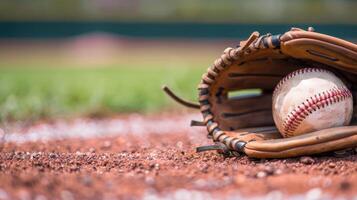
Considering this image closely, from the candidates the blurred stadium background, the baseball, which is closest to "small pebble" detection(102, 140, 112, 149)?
the baseball

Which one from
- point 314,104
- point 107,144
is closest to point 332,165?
point 314,104

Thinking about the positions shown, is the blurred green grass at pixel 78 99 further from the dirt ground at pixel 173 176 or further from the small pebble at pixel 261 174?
the small pebble at pixel 261 174

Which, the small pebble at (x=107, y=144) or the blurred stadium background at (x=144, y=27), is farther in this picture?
the blurred stadium background at (x=144, y=27)

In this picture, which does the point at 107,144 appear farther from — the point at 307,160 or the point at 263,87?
the point at 307,160

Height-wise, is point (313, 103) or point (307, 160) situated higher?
point (313, 103)

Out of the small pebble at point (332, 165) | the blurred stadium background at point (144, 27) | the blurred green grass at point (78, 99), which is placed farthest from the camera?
the blurred stadium background at point (144, 27)

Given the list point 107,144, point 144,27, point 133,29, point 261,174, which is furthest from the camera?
point 133,29

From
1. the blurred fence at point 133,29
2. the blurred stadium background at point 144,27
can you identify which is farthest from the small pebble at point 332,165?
the blurred fence at point 133,29

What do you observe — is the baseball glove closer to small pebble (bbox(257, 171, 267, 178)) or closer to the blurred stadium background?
small pebble (bbox(257, 171, 267, 178))
